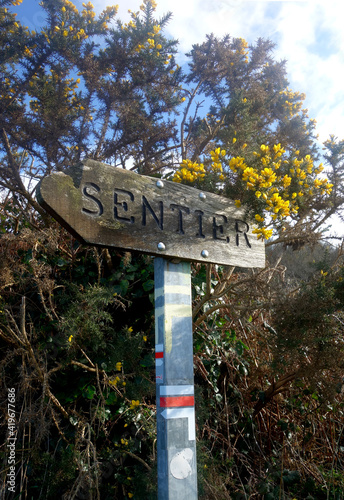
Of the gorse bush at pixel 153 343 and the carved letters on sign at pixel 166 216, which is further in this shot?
the gorse bush at pixel 153 343

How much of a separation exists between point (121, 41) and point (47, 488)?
5.97m

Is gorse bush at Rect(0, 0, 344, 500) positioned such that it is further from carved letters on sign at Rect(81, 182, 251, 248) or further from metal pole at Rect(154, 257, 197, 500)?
metal pole at Rect(154, 257, 197, 500)

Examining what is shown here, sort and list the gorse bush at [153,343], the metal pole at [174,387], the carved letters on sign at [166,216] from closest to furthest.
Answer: the metal pole at [174,387] → the carved letters on sign at [166,216] → the gorse bush at [153,343]

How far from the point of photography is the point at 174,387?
1.69 meters

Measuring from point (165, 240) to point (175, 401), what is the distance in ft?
2.52

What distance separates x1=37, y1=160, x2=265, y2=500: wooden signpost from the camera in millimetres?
1609

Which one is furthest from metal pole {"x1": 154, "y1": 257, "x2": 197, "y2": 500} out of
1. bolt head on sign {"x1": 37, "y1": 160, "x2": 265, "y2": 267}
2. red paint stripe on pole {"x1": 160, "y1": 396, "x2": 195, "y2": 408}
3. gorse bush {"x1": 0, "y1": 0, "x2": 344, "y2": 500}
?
gorse bush {"x1": 0, "y1": 0, "x2": 344, "y2": 500}

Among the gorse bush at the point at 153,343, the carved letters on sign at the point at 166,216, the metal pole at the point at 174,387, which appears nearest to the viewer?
the metal pole at the point at 174,387

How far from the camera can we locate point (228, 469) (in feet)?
9.22

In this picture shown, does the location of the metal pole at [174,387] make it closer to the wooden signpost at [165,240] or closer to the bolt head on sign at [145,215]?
the wooden signpost at [165,240]

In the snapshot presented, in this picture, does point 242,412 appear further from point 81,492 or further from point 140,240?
point 140,240

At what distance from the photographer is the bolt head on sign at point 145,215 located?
162 centimetres

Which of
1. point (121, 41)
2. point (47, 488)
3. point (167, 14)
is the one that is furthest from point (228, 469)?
point (167, 14)

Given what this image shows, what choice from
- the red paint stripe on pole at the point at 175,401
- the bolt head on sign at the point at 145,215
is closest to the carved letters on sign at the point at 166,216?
the bolt head on sign at the point at 145,215
